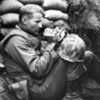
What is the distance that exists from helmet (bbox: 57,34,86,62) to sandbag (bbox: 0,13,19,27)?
2.01 ft

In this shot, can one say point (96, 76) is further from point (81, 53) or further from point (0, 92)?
point (0, 92)

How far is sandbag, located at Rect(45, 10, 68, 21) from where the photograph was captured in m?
4.19

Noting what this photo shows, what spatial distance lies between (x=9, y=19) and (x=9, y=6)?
15cm

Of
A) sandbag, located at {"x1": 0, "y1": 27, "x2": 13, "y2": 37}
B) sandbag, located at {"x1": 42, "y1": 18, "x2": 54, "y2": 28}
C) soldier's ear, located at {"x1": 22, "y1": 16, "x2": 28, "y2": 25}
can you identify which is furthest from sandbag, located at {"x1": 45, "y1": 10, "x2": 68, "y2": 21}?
soldier's ear, located at {"x1": 22, "y1": 16, "x2": 28, "y2": 25}

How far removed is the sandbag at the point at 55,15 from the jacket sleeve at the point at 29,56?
0.63 meters

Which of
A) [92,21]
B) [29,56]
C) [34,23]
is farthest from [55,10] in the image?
[29,56]

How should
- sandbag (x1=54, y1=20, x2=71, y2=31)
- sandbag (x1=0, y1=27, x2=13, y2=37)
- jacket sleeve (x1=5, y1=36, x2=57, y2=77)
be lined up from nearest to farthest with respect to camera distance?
jacket sleeve (x1=5, y1=36, x2=57, y2=77)
sandbag (x1=0, y1=27, x2=13, y2=37)
sandbag (x1=54, y1=20, x2=71, y2=31)

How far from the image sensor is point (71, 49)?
3.68 meters

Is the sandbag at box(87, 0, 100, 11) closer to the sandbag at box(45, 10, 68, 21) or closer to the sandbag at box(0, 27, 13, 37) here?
the sandbag at box(45, 10, 68, 21)

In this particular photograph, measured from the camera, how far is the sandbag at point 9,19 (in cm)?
402

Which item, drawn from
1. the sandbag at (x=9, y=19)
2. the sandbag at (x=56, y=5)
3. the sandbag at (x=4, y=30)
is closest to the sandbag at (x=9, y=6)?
the sandbag at (x=9, y=19)

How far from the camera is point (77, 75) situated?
3.82 m

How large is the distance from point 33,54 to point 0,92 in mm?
474

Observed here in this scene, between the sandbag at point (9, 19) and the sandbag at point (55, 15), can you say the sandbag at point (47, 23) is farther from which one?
the sandbag at point (9, 19)
